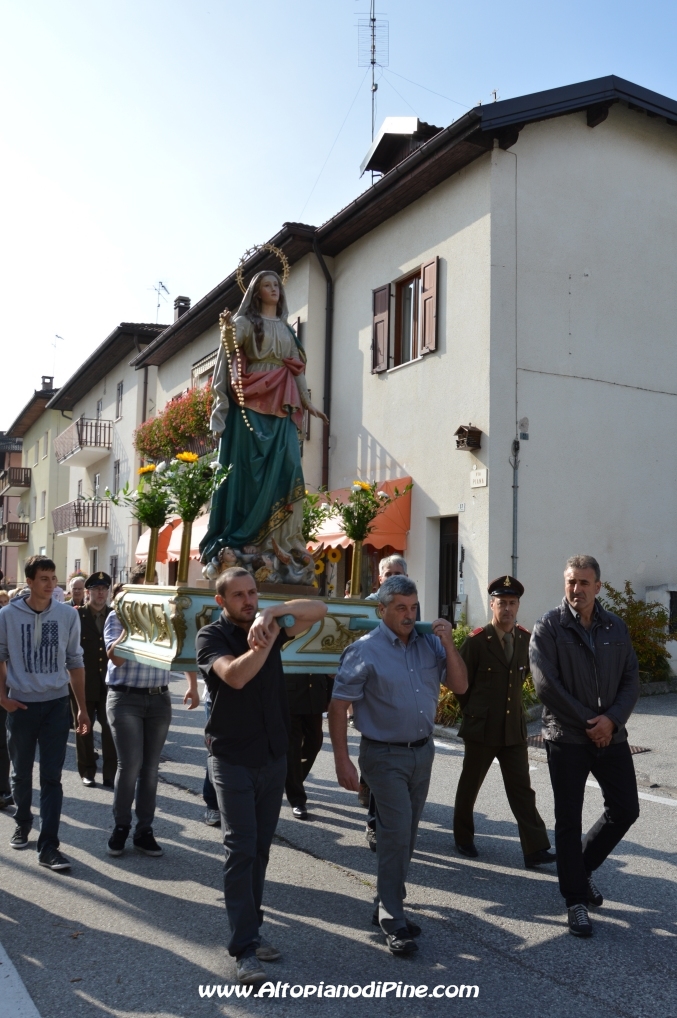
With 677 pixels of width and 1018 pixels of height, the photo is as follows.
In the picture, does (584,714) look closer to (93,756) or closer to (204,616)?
(204,616)

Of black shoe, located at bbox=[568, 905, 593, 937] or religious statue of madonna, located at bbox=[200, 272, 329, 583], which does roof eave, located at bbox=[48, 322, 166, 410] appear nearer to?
religious statue of madonna, located at bbox=[200, 272, 329, 583]

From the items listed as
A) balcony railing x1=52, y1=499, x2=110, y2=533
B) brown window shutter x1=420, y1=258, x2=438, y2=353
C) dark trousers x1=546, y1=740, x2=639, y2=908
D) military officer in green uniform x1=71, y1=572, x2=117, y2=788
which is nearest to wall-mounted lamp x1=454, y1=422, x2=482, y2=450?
brown window shutter x1=420, y1=258, x2=438, y2=353

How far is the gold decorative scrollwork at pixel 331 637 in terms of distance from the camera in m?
5.78

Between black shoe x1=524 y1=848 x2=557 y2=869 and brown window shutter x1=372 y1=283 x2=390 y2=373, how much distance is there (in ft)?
36.9

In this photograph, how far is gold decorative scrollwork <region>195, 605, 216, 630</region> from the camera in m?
5.39

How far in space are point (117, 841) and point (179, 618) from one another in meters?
1.72

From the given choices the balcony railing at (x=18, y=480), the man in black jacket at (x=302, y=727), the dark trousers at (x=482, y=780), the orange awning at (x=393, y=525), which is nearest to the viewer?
the dark trousers at (x=482, y=780)

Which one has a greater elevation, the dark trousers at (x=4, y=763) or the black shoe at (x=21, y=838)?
the dark trousers at (x=4, y=763)

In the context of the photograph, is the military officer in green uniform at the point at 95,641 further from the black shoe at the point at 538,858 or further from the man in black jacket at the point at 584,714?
the man in black jacket at the point at 584,714

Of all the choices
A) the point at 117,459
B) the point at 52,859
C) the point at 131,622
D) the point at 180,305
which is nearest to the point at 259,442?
the point at 131,622

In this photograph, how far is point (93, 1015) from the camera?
3.75 metres

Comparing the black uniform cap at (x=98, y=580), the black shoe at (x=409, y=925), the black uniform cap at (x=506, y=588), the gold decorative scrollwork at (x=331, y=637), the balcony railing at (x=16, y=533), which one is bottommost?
the black shoe at (x=409, y=925)

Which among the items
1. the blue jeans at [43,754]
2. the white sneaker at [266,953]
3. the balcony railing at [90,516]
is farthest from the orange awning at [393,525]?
the balcony railing at [90,516]

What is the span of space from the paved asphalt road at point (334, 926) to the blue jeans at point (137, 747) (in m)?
0.30
